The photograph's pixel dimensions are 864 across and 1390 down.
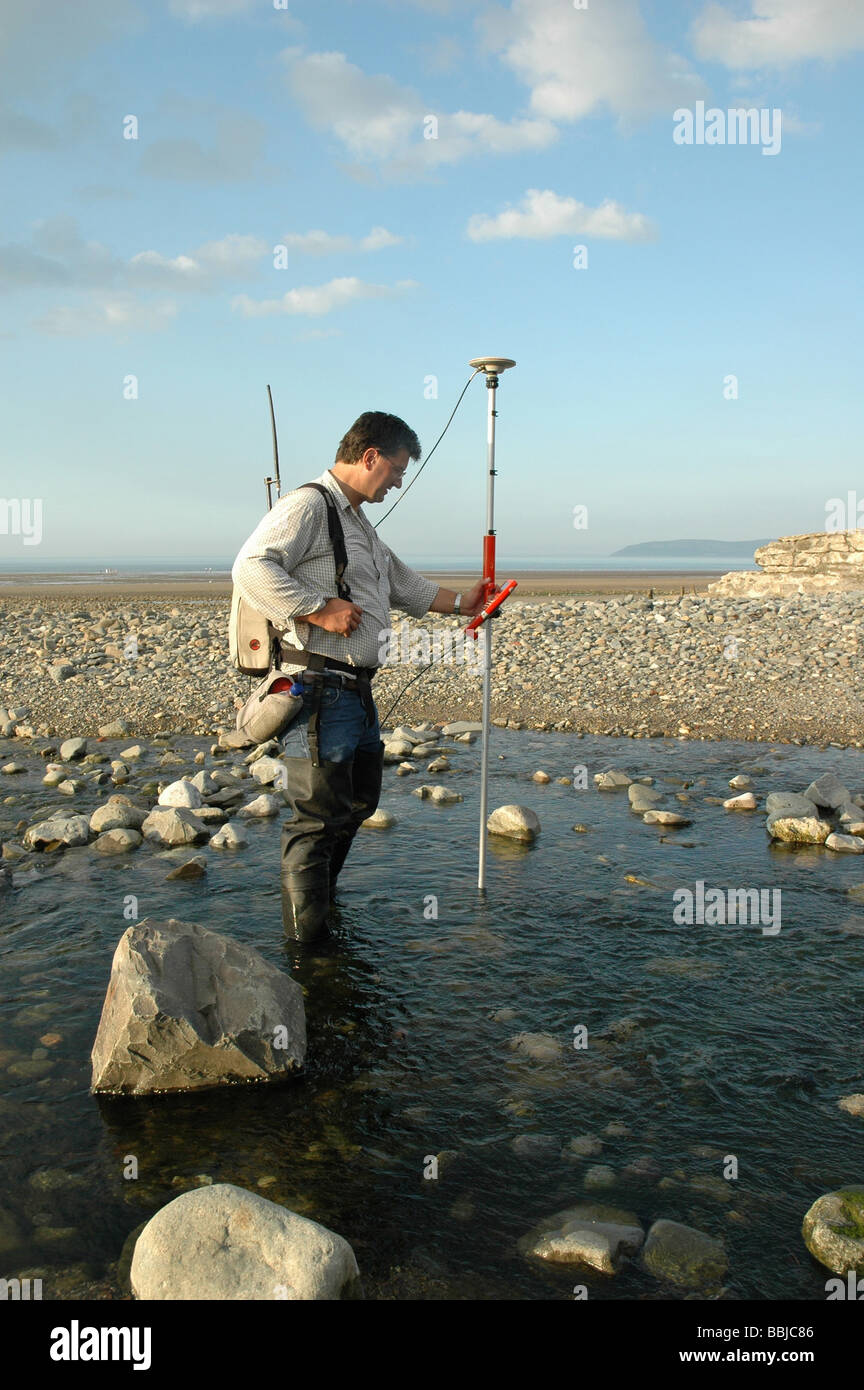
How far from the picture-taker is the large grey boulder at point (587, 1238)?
3539 mm

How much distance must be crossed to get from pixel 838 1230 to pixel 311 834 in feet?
11.8

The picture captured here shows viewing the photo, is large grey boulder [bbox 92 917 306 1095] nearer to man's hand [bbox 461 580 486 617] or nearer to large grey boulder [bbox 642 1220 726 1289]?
large grey boulder [bbox 642 1220 726 1289]

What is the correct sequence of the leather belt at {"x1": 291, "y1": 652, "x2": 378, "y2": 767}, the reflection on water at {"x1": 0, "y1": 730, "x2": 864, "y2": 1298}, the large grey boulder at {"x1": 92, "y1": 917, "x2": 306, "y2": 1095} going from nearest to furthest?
1. the reflection on water at {"x1": 0, "y1": 730, "x2": 864, "y2": 1298}
2. the large grey boulder at {"x1": 92, "y1": 917, "x2": 306, "y2": 1095}
3. the leather belt at {"x1": 291, "y1": 652, "x2": 378, "y2": 767}

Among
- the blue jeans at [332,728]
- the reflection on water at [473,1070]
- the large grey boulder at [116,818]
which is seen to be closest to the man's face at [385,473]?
the blue jeans at [332,728]

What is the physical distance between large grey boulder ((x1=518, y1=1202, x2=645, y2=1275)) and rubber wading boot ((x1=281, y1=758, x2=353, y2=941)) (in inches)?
111

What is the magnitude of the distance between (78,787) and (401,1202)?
8.18 metres

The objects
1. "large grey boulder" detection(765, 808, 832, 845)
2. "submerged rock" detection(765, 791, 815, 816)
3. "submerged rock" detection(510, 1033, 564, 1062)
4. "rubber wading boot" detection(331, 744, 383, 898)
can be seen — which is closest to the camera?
"submerged rock" detection(510, 1033, 564, 1062)

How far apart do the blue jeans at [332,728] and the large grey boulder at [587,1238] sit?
3020 millimetres

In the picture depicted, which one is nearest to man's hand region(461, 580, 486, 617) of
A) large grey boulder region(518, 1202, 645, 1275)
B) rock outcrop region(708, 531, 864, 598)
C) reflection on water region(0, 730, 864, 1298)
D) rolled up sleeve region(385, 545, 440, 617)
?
rolled up sleeve region(385, 545, 440, 617)

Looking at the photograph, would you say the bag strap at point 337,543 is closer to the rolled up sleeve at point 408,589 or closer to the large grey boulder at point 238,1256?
the rolled up sleeve at point 408,589

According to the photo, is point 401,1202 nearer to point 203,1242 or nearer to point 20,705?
point 203,1242

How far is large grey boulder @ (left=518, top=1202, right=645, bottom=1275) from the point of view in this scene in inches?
139
